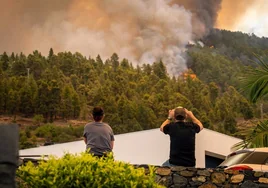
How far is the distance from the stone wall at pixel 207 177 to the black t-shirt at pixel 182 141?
40cm

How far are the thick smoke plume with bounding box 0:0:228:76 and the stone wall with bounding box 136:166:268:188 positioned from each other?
5562 centimetres

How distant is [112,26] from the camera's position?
246ft

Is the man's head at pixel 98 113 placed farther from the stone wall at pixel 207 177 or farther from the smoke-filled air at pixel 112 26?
the smoke-filled air at pixel 112 26

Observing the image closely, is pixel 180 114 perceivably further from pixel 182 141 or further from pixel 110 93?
pixel 110 93

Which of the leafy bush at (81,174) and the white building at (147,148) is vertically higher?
the white building at (147,148)

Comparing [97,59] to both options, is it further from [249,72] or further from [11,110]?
[249,72]

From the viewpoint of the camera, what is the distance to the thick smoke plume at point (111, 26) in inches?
2569

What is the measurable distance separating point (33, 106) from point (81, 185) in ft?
150

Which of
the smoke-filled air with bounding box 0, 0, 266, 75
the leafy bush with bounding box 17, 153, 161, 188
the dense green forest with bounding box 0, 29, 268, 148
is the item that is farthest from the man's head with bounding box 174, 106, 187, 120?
the smoke-filled air with bounding box 0, 0, 266, 75

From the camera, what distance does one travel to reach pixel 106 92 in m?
54.6

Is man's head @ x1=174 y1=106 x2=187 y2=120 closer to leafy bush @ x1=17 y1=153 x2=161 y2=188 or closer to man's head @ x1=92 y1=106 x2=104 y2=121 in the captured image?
man's head @ x1=92 y1=106 x2=104 y2=121

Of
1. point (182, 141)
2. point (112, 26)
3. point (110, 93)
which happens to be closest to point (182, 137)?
point (182, 141)

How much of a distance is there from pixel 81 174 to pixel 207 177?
2.83 metres

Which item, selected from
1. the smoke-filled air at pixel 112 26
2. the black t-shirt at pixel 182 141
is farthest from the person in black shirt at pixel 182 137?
the smoke-filled air at pixel 112 26
